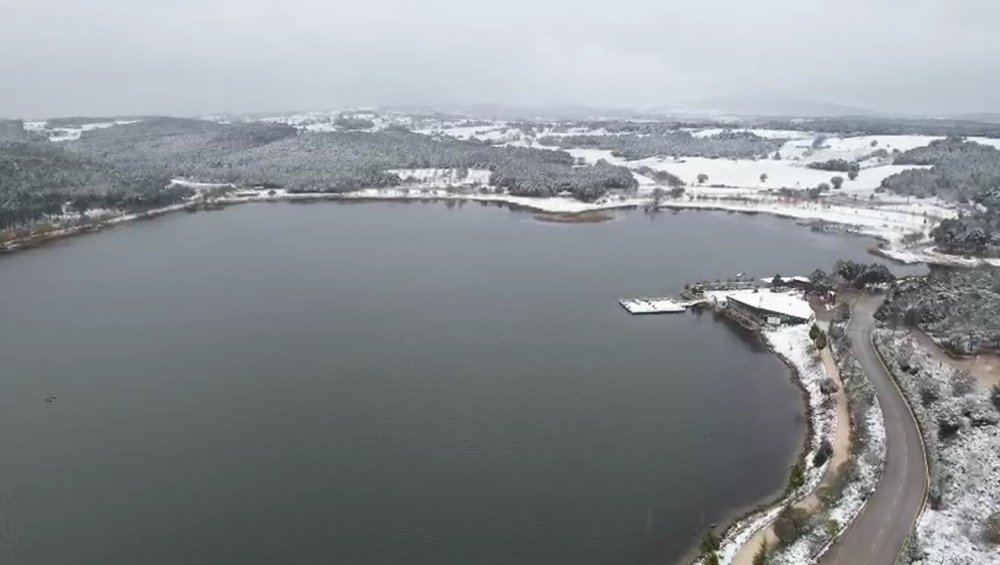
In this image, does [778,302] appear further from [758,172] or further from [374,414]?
[758,172]

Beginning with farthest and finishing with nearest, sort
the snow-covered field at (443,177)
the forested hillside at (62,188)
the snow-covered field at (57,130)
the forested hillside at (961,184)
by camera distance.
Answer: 1. the snow-covered field at (57,130)
2. the snow-covered field at (443,177)
3. the forested hillside at (62,188)
4. the forested hillside at (961,184)

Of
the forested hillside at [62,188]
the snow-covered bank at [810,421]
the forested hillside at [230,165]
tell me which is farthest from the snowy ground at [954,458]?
the forested hillside at [62,188]

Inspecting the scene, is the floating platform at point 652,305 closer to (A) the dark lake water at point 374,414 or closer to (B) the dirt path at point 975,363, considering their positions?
(A) the dark lake water at point 374,414

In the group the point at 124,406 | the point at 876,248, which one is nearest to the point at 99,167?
the point at 124,406

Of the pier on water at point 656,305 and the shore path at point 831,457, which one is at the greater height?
the pier on water at point 656,305

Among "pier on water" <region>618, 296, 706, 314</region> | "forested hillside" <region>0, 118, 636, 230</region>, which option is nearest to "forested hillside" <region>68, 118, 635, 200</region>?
"forested hillside" <region>0, 118, 636, 230</region>

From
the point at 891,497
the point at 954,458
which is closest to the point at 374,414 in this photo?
the point at 891,497
